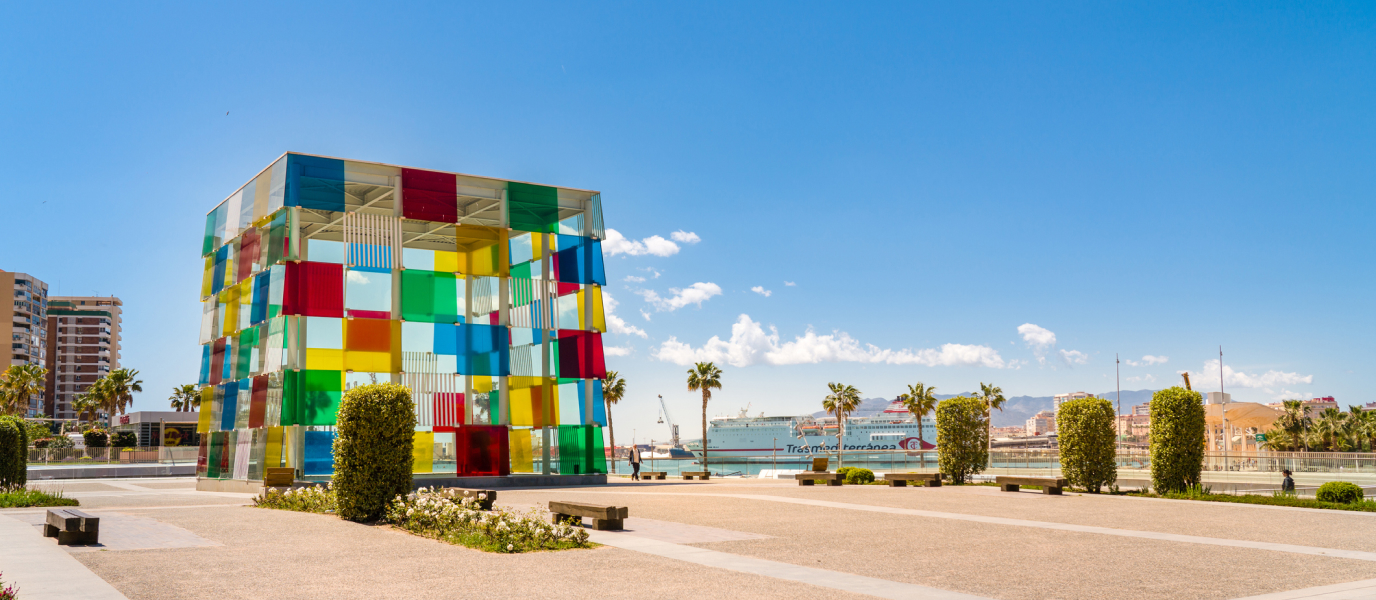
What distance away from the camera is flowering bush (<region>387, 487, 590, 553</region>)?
12445 mm

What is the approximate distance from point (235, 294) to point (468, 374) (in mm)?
9539

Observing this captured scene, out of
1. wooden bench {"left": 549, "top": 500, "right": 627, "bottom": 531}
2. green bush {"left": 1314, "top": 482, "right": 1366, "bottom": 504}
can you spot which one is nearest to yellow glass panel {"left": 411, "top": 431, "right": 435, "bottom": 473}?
wooden bench {"left": 549, "top": 500, "right": 627, "bottom": 531}

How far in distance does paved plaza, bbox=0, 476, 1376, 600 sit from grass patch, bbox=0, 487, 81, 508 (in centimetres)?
90

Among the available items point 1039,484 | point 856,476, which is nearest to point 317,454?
point 856,476

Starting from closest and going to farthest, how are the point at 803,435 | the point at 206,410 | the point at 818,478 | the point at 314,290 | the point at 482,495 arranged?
1. the point at 482,495
2. the point at 314,290
3. the point at 818,478
4. the point at 206,410
5. the point at 803,435

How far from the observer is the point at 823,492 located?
1019 inches

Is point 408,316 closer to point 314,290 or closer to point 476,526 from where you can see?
point 314,290

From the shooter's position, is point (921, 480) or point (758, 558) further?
point (921, 480)

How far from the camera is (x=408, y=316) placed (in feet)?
104

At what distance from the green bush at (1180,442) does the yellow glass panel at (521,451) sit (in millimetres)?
20328

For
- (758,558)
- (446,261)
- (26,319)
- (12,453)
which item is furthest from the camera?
(26,319)

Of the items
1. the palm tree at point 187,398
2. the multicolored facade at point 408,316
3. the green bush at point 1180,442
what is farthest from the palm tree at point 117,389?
the green bush at point 1180,442

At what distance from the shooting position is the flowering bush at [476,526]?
12.4 m

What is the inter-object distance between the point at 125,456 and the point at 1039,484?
168 feet
